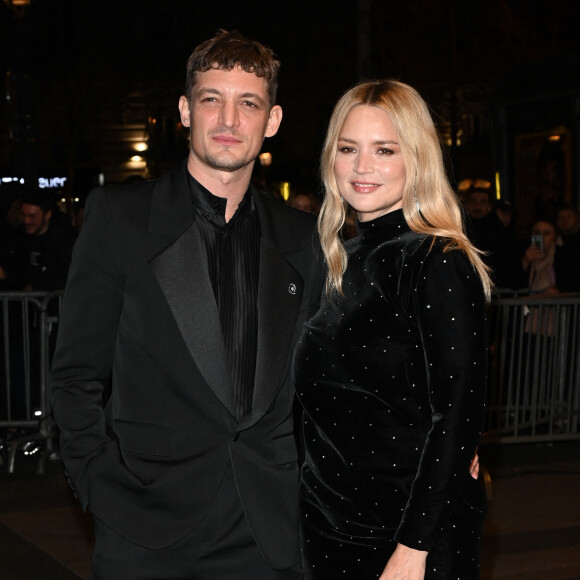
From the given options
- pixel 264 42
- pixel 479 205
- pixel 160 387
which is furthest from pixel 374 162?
pixel 264 42

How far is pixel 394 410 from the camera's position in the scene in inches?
118

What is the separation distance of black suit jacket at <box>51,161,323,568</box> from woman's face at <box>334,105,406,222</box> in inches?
15.1

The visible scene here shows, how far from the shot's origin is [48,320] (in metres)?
9.27

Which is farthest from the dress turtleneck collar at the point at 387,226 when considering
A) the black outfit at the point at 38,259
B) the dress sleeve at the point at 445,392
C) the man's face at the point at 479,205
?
the man's face at the point at 479,205

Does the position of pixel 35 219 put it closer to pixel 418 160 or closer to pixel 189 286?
pixel 189 286

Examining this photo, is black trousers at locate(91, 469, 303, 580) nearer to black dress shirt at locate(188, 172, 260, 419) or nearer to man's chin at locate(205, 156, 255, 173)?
black dress shirt at locate(188, 172, 260, 419)

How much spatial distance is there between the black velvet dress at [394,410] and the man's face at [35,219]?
26.2 ft

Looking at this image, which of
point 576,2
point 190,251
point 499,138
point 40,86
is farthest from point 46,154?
point 190,251

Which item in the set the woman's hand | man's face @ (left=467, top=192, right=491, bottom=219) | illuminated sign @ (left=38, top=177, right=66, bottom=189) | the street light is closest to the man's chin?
the woman's hand

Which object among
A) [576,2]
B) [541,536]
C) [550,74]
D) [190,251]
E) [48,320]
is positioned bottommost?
[541,536]

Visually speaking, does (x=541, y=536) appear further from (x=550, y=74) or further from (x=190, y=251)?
(x=550, y=74)

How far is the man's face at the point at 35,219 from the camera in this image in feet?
35.5

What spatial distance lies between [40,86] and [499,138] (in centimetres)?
3524

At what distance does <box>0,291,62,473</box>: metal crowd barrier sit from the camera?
9.21 metres
